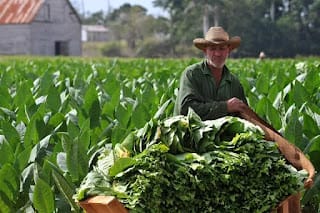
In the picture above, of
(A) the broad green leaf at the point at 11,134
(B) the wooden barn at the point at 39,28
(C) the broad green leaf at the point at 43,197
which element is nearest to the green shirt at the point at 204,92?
(C) the broad green leaf at the point at 43,197

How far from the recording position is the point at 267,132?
3.59m

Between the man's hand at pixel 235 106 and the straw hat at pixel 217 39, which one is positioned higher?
the straw hat at pixel 217 39

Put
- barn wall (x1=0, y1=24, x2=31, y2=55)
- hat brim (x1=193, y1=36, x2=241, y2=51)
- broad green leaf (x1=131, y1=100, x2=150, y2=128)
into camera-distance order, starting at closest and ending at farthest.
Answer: hat brim (x1=193, y1=36, x2=241, y2=51) → broad green leaf (x1=131, y1=100, x2=150, y2=128) → barn wall (x1=0, y1=24, x2=31, y2=55)

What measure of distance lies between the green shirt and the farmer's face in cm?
5

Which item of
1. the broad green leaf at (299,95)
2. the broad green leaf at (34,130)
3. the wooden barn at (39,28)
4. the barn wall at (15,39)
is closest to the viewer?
the broad green leaf at (34,130)

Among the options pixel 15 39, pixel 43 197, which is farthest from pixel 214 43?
pixel 15 39

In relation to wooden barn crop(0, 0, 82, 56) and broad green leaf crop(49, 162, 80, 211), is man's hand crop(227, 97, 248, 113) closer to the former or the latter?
broad green leaf crop(49, 162, 80, 211)

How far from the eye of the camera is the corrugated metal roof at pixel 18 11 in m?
57.0

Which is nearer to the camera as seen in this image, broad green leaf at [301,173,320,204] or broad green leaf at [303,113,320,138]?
broad green leaf at [301,173,320,204]

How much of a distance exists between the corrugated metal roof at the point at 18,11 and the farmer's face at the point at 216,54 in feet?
175

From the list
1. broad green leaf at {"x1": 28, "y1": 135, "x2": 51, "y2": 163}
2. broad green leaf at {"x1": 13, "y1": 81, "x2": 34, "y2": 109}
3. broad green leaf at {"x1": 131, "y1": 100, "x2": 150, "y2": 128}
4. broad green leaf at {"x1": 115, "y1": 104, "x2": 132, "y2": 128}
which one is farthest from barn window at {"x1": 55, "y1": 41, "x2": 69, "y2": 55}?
broad green leaf at {"x1": 28, "y1": 135, "x2": 51, "y2": 163}

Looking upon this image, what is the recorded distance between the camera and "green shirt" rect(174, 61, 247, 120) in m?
3.92

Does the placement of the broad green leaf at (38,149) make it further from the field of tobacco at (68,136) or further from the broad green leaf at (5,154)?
the broad green leaf at (5,154)

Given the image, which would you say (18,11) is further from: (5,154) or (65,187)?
(65,187)
